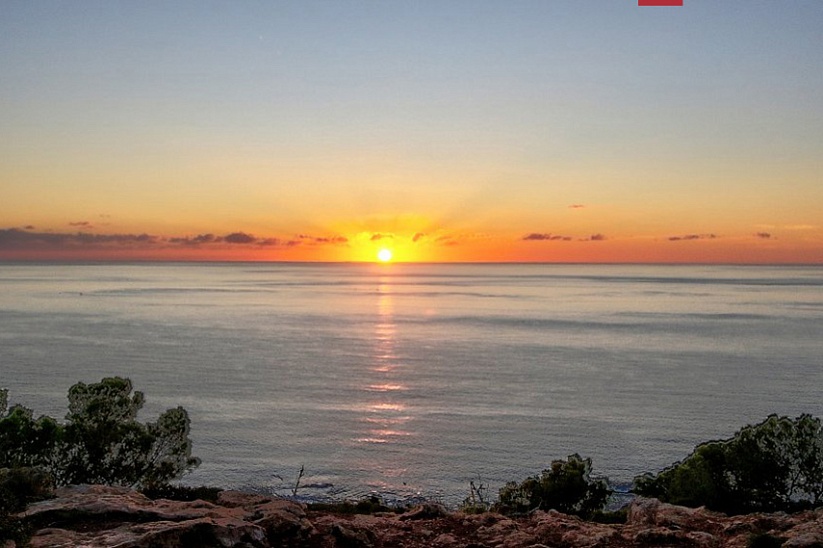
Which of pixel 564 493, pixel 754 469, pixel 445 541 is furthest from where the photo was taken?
pixel 564 493

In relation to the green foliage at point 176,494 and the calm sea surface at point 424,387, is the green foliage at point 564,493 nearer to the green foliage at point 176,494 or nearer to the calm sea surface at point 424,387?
the calm sea surface at point 424,387

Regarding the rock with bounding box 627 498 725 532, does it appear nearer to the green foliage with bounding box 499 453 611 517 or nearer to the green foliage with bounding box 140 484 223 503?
the green foliage with bounding box 499 453 611 517

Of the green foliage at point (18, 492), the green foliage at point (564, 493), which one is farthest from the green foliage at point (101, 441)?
the green foliage at point (564, 493)

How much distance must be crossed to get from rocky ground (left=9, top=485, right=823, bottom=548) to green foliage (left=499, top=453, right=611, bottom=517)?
25.9ft

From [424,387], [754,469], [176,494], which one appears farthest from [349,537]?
[424,387]

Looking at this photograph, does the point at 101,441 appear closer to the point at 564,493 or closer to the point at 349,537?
the point at 349,537

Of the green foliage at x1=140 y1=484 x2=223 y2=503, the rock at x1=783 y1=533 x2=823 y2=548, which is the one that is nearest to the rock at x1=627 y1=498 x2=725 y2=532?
the rock at x1=783 y1=533 x2=823 y2=548

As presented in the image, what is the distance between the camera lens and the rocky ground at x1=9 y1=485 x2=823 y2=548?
1953 cm

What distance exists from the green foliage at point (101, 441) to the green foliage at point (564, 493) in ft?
52.2

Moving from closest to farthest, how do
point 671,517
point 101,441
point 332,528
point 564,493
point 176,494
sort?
point 332,528
point 671,517
point 176,494
point 101,441
point 564,493

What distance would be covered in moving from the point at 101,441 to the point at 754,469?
2906 cm

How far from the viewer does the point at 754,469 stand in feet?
103

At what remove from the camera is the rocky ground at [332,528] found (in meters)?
19.5

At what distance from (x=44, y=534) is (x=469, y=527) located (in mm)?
12707
